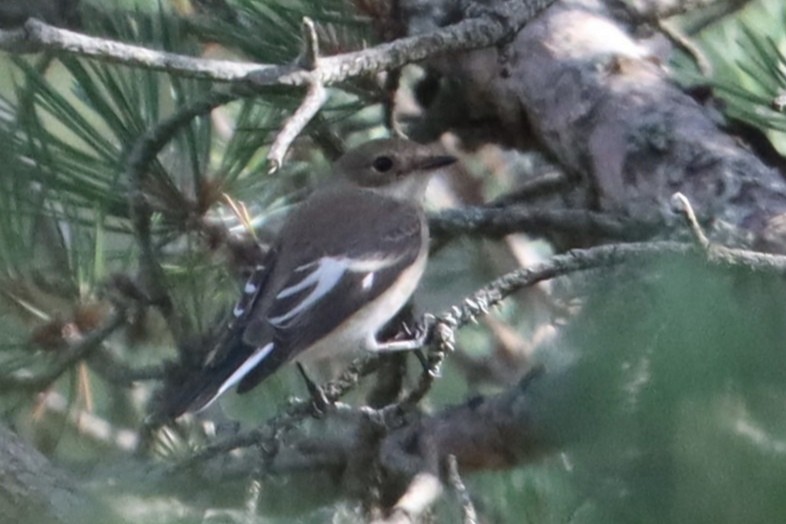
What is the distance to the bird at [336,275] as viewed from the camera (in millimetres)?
1656

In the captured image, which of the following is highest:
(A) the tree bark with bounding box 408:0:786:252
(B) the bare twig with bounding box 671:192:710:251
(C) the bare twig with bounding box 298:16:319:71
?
(C) the bare twig with bounding box 298:16:319:71

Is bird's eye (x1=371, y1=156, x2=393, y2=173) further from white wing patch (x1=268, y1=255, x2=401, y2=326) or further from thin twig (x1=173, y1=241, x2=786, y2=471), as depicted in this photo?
thin twig (x1=173, y1=241, x2=786, y2=471)

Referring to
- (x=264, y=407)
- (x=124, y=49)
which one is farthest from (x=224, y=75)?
(x=264, y=407)

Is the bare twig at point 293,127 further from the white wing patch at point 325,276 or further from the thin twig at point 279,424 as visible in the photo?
the white wing patch at point 325,276

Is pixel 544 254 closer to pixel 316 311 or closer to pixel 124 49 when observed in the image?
pixel 316 311

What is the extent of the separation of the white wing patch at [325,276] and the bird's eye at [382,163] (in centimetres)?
21

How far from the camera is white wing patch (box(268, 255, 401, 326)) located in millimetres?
1857

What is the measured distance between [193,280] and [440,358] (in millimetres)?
421

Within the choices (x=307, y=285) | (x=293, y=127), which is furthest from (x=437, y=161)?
(x=293, y=127)

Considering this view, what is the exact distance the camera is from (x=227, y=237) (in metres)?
1.60

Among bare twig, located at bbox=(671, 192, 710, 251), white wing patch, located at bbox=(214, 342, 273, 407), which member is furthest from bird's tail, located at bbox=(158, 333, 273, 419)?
bare twig, located at bbox=(671, 192, 710, 251)

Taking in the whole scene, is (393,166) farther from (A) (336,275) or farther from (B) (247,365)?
(B) (247,365)

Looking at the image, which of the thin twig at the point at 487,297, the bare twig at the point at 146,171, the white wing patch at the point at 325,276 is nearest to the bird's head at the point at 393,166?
the white wing patch at the point at 325,276

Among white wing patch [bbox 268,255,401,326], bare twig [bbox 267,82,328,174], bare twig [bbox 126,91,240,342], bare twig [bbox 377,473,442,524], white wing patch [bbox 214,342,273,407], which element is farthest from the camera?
white wing patch [bbox 268,255,401,326]
